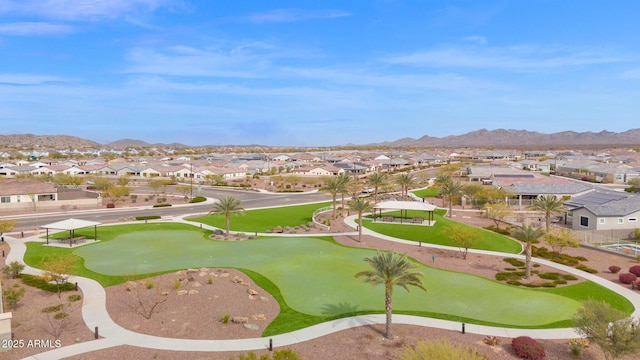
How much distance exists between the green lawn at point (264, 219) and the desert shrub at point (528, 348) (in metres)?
39.2

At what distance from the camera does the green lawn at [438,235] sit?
4588cm

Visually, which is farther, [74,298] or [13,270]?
[13,270]

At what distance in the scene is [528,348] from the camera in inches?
823

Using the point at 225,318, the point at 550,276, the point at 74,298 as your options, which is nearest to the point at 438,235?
the point at 550,276

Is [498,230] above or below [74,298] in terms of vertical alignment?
below

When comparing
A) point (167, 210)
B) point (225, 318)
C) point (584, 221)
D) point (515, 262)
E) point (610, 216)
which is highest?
point (610, 216)

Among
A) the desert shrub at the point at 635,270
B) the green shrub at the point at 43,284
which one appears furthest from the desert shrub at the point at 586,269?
the green shrub at the point at 43,284

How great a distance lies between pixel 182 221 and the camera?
60531mm

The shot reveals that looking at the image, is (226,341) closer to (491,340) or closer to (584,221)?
(491,340)

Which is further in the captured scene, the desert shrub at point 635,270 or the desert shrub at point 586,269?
the desert shrub at point 586,269

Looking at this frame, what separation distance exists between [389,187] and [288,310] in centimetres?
6818

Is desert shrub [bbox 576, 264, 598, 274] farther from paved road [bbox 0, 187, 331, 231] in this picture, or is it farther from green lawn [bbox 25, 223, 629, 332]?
paved road [bbox 0, 187, 331, 231]

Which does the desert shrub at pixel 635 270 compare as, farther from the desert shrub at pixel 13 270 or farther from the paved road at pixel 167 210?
the paved road at pixel 167 210

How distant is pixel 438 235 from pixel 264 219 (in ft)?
86.4
